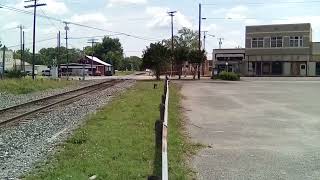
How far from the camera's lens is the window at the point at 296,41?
100375 millimetres

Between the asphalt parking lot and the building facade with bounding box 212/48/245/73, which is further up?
the building facade with bounding box 212/48/245/73

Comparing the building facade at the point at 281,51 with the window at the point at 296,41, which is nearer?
the building facade at the point at 281,51

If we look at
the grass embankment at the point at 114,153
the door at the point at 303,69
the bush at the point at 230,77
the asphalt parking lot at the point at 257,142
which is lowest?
the asphalt parking lot at the point at 257,142

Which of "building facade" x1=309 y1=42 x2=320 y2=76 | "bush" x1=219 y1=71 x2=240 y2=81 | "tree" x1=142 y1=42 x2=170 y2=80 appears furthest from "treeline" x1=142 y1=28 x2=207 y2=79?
"building facade" x1=309 y1=42 x2=320 y2=76

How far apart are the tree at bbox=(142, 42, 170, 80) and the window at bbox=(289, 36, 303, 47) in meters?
35.7

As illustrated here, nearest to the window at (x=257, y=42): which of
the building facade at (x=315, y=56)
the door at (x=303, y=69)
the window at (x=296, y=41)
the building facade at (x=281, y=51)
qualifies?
the building facade at (x=281, y=51)

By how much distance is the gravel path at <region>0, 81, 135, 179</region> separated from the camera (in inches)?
390

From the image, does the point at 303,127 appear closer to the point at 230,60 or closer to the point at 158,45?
the point at 158,45

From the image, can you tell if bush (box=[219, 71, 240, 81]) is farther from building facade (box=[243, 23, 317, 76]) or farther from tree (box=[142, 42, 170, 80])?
building facade (box=[243, 23, 317, 76])

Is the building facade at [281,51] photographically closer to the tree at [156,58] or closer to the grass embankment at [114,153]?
the tree at [156,58]

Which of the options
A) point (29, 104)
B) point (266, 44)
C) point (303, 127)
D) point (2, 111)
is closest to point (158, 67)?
point (266, 44)

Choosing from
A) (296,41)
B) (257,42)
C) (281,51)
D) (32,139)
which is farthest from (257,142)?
(257,42)

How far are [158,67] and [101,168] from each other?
64.1 meters

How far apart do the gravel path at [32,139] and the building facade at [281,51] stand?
274 ft
